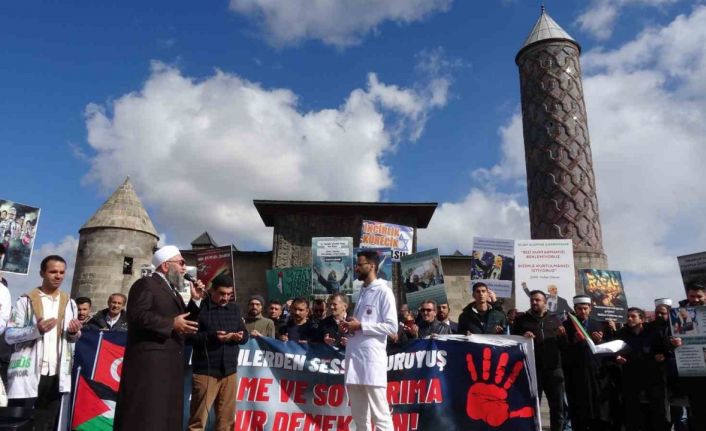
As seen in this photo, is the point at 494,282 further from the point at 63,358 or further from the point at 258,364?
the point at 63,358

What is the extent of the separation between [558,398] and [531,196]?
17.6 meters

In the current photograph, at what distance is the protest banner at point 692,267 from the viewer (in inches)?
329

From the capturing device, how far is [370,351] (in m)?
4.59

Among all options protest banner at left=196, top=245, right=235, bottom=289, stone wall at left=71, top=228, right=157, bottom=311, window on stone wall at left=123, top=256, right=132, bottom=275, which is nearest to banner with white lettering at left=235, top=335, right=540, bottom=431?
protest banner at left=196, top=245, right=235, bottom=289

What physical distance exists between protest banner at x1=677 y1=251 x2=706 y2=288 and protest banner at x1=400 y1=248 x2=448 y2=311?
4341 millimetres

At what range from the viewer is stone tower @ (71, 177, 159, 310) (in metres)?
22.3

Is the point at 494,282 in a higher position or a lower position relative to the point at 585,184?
lower

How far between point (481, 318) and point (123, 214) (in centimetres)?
2198

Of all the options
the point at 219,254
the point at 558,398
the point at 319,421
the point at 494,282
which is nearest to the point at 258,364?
the point at 319,421

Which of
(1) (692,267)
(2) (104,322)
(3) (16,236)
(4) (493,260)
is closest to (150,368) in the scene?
(2) (104,322)

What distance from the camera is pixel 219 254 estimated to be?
36.9 feet

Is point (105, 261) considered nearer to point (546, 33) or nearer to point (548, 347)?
point (548, 347)

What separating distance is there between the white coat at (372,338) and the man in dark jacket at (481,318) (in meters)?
2.40

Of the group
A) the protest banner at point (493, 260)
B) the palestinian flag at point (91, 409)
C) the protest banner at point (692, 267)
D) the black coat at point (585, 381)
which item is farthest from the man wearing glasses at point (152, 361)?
the protest banner at point (493, 260)
